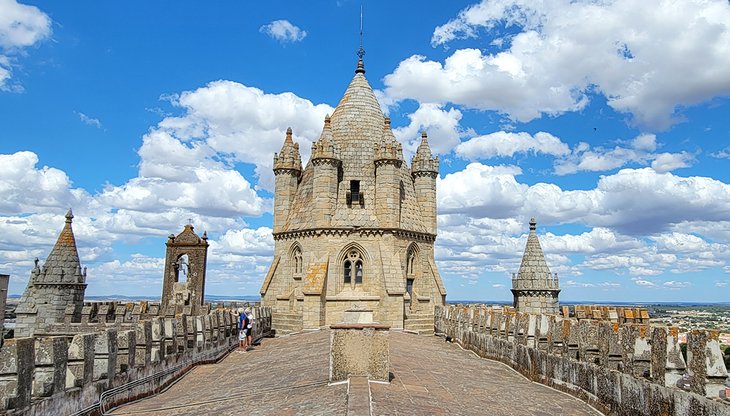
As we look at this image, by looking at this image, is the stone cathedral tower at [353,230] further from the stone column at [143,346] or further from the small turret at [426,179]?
the stone column at [143,346]

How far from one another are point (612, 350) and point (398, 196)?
63.2ft

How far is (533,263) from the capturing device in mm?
27609

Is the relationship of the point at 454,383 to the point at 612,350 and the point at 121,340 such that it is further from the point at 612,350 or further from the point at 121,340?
the point at 121,340

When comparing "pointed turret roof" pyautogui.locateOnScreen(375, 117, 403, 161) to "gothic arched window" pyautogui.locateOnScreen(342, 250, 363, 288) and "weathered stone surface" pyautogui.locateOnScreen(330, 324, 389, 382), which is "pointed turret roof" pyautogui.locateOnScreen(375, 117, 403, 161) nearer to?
"gothic arched window" pyautogui.locateOnScreen(342, 250, 363, 288)

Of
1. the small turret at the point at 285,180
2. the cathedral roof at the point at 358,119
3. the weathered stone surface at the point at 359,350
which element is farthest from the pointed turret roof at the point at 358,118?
the weathered stone surface at the point at 359,350

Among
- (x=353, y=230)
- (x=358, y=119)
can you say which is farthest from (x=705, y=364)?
(x=358, y=119)

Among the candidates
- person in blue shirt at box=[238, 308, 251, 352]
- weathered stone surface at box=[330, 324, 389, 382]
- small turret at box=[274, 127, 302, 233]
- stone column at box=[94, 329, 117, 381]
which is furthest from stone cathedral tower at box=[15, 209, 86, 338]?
weathered stone surface at box=[330, 324, 389, 382]

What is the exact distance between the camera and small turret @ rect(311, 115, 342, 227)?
28484 millimetres

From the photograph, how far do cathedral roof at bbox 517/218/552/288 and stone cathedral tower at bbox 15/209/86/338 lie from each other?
22.9m

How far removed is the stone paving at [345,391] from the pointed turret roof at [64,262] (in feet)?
56.0

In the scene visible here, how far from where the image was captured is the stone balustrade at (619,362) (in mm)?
7789

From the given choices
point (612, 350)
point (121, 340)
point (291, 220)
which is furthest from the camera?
point (291, 220)

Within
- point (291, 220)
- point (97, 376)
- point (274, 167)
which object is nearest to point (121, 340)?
point (97, 376)

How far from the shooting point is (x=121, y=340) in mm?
11922
